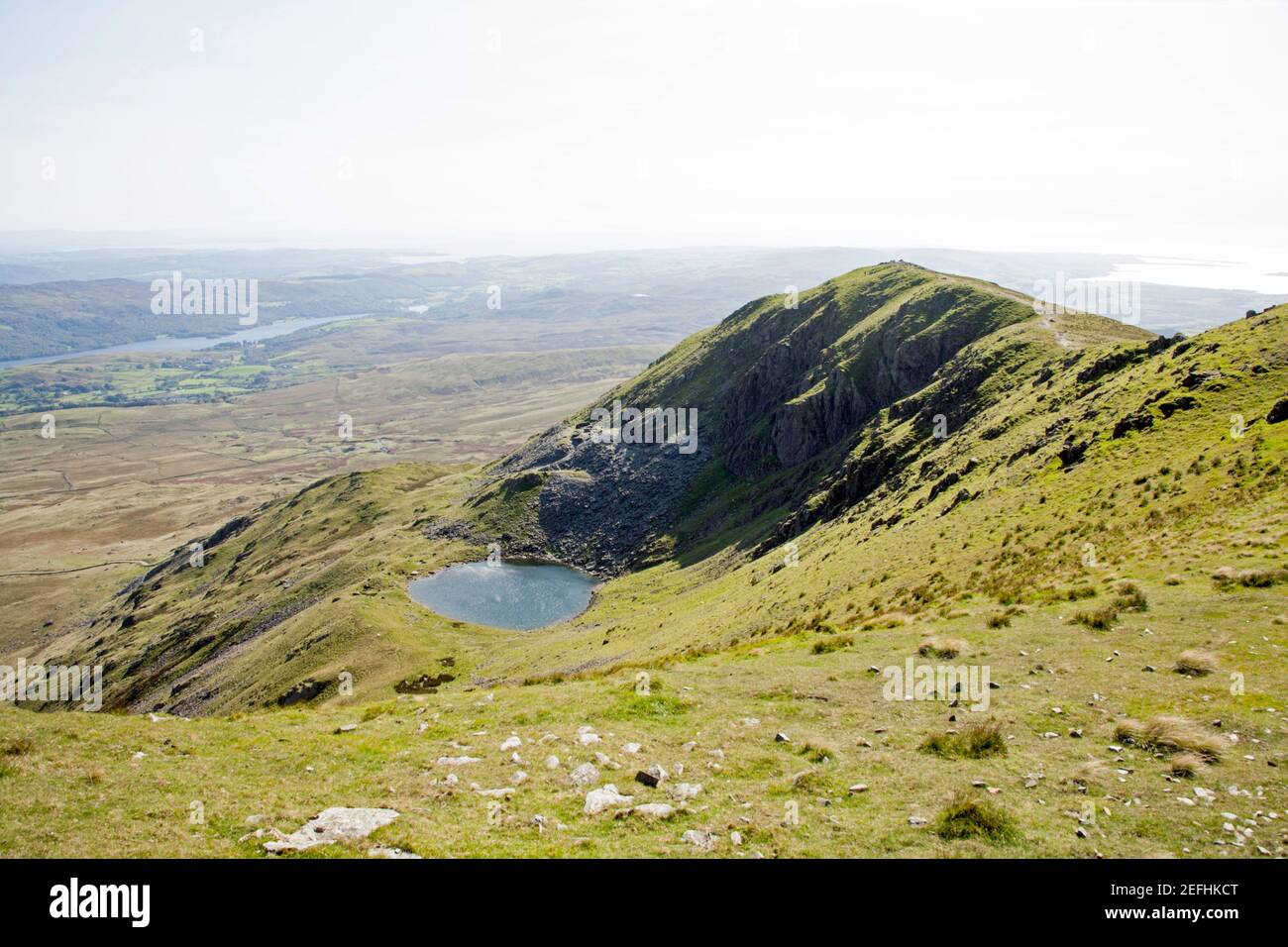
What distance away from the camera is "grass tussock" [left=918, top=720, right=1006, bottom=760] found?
1909 cm

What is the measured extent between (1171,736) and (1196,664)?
17.9 feet

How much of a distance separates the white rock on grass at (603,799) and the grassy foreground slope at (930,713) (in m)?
0.37

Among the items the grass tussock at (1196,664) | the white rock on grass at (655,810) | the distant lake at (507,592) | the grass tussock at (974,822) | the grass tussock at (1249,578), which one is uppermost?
the grass tussock at (1249,578)

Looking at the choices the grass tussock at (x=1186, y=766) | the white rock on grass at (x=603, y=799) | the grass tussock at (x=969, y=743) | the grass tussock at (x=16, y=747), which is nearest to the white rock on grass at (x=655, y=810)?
the white rock on grass at (x=603, y=799)

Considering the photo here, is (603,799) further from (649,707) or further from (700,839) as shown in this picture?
(649,707)

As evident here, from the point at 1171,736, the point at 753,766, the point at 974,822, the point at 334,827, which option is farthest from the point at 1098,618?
the point at 334,827

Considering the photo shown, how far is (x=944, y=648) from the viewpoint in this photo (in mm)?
27844

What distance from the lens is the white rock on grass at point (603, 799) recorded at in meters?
17.6

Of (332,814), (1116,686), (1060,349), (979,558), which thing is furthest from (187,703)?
(1060,349)

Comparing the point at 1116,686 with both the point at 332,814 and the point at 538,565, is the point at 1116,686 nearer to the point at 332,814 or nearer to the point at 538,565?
the point at 332,814

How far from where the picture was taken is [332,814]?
1697 cm

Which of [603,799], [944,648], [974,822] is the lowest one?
[603,799]

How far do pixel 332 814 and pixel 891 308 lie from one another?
135529 millimetres

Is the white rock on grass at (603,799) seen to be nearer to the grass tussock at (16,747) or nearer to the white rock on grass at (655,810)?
the white rock on grass at (655,810)
